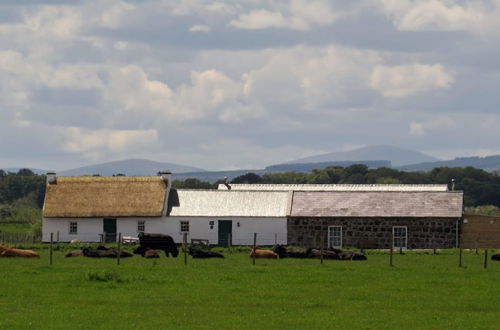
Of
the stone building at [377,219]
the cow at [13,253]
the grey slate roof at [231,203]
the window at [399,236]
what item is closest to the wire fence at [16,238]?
the grey slate roof at [231,203]

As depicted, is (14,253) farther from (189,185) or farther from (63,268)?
(189,185)

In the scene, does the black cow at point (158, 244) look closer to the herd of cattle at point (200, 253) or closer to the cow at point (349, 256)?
the herd of cattle at point (200, 253)

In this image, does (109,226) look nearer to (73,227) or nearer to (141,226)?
(141,226)

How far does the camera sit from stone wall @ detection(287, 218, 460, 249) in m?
73.4

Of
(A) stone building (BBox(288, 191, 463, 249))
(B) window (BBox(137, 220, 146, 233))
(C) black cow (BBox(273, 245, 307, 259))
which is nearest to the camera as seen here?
(C) black cow (BBox(273, 245, 307, 259))

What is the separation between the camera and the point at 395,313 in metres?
28.5

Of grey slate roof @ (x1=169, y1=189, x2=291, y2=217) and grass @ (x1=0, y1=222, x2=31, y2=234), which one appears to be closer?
grey slate roof @ (x1=169, y1=189, x2=291, y2=217)

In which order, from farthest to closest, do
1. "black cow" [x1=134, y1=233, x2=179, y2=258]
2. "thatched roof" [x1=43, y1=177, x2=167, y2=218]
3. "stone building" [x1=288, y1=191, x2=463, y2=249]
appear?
"thatched roof" [x1=43, y1=177, x2=167, y2=218] → "stone building" [x1=288, y1=191, x2=463, y2=249] → "black cow" [x1=134, y1=233, x2=179, y2=258]

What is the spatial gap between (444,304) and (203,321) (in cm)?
712

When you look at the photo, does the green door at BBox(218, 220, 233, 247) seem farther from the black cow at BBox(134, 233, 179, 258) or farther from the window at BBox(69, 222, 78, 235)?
the black cow at BBox(134, 233, 179, 258)

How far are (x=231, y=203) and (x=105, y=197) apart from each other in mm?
8172

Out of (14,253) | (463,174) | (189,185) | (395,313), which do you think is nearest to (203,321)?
(395,313)

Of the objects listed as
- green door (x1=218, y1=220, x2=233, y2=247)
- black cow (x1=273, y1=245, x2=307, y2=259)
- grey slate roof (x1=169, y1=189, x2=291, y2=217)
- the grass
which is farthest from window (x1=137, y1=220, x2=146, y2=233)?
black cow (x1=273, y1=245, x2=307, y2=259)

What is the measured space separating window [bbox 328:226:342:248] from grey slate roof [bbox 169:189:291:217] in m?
3.14
